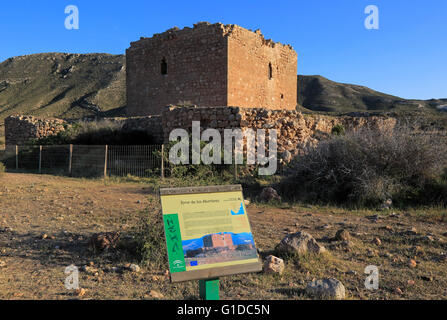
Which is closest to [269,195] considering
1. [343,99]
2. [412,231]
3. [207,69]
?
[412,231]

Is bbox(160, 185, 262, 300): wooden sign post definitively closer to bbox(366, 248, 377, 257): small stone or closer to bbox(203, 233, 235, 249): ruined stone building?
bbox(203, 233, 235, 249): ruined stone building

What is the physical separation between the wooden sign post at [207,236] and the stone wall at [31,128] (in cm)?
1508

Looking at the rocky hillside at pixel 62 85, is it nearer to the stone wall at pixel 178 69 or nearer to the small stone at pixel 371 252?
the stone wall at pixel 178 69

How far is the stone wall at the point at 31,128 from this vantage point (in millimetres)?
15922

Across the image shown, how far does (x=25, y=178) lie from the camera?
1158cm

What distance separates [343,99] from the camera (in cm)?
4922

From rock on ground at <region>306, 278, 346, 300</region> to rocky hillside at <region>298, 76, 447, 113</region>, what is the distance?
4228 cm

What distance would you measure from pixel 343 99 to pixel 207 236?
5053cm

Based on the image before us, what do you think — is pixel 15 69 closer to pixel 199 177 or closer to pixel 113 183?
pixel 113 183

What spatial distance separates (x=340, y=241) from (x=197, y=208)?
9.60ft

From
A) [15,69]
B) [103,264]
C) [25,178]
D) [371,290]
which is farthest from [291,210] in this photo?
[15,69]

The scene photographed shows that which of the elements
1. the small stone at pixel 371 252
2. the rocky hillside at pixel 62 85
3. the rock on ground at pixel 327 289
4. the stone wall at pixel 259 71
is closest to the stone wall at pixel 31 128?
the stone wall at pixel 259 71

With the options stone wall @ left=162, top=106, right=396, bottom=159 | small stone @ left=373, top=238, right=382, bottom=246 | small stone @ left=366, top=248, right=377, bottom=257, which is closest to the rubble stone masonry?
stone wall @ left=162, top=106, right=396, bottom=159
